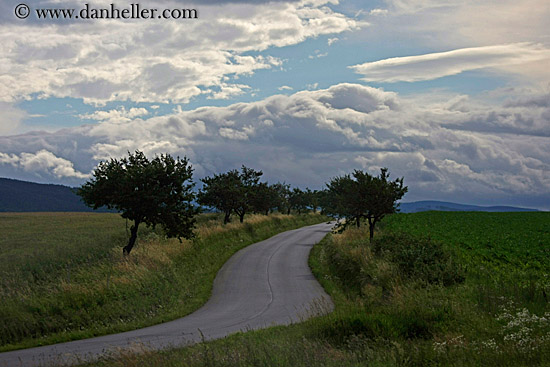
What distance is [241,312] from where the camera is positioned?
18.4 metres

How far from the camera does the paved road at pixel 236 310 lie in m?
12.5

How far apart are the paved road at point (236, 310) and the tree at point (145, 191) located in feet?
14.4

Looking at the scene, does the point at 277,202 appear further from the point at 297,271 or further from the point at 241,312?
the point at 241,312

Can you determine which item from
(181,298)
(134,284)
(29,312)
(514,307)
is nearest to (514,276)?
(514,307)

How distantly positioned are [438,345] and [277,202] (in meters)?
60.5

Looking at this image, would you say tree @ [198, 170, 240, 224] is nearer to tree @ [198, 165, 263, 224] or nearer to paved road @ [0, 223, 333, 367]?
tree @ [198, 165, 263, 224]

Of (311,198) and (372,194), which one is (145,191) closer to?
(372,194)

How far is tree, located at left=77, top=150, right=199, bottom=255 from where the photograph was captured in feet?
82.5

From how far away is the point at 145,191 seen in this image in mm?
25281

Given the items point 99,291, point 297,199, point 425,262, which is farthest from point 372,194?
point 297,199

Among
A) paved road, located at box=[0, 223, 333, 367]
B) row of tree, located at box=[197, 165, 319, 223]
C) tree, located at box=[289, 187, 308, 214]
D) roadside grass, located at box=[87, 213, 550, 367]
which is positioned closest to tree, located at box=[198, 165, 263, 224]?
row of tree, located at box=[197, 165, 319, 223]

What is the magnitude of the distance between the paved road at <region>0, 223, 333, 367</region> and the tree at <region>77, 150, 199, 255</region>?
4.39 meters

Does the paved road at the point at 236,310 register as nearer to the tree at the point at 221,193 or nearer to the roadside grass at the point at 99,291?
the roadside grass at the point at 99,291

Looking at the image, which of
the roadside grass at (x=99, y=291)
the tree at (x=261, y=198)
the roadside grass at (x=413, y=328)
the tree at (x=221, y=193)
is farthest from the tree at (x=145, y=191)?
the tree at (x=261, y=198)
